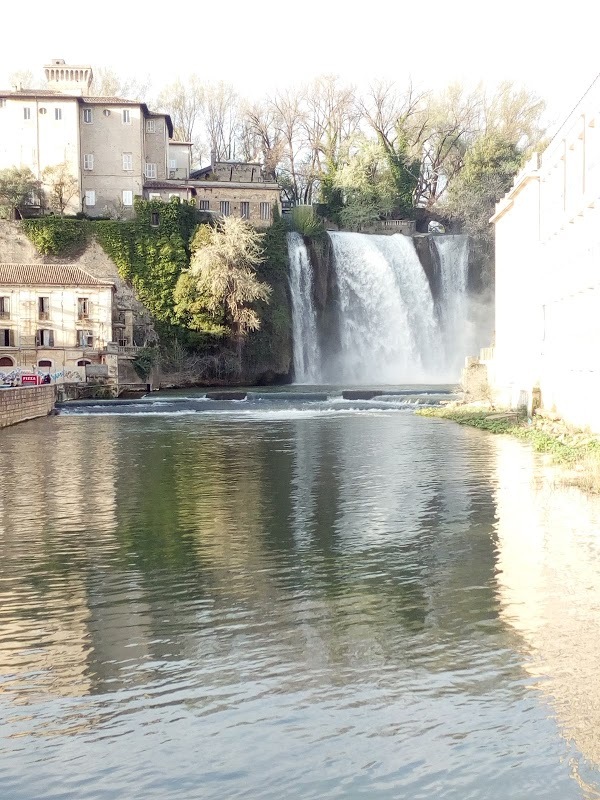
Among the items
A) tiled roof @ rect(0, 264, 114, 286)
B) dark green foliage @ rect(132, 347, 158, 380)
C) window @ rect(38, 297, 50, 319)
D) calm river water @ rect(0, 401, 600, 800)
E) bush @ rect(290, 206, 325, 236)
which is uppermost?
bush @ rect(290, 206, 325, 236)

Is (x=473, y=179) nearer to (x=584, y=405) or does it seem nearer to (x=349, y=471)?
(x=584, y=405)

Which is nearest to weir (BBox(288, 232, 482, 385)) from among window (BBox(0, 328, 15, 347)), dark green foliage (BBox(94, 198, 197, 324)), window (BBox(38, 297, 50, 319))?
dark green foliage (BBox(94, 198, 197, 324))

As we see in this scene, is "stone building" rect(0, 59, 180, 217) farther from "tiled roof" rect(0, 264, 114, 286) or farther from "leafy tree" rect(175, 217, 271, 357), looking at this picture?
"leafy tree" rect(175, 217, 271, 357)

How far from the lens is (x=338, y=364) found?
180 ft

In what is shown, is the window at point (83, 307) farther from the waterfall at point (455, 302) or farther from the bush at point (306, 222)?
the waterfall at point (455, 302)

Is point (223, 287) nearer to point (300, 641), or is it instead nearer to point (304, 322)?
point (304, 322)

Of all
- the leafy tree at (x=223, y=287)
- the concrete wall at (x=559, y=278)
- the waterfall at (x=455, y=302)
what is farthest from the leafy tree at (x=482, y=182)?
the concrete wall at (x=559, y=278)

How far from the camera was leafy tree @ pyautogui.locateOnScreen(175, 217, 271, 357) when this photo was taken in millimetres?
49531

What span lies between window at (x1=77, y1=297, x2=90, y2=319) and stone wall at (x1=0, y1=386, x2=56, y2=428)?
1318 centimetres

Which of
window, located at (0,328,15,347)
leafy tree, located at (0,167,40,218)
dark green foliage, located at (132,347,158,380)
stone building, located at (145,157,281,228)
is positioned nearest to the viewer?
window, located at (0,328,15,347)

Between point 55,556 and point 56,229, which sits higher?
point 56,229

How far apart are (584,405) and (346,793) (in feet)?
55.0

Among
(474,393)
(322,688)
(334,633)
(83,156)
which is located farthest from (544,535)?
(83,156)

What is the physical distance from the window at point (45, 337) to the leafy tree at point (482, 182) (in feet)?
93.9
